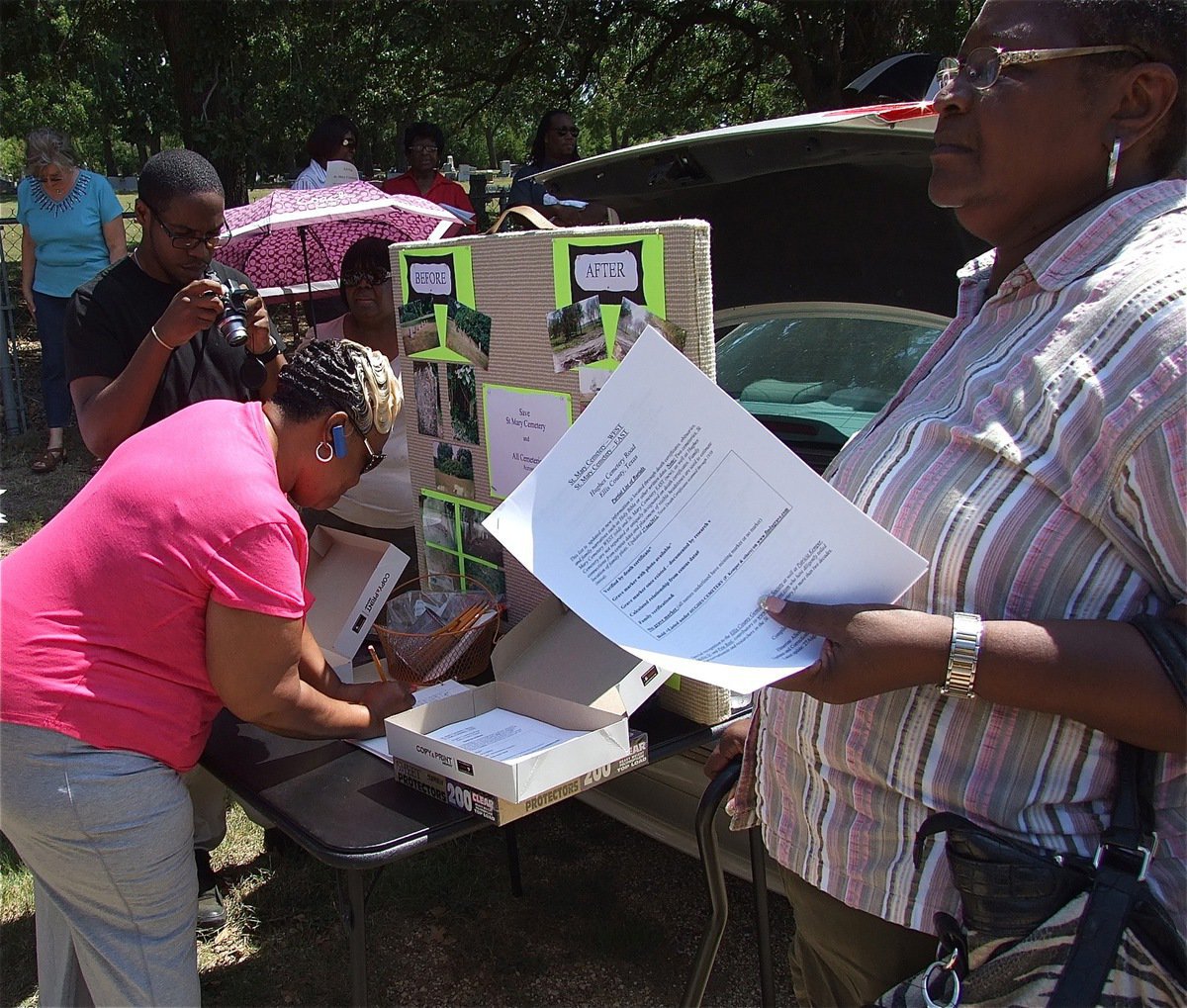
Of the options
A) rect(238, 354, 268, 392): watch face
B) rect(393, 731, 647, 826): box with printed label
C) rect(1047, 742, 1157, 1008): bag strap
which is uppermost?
rect(238, 354, 268, 392): watch face

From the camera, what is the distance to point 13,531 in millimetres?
6371

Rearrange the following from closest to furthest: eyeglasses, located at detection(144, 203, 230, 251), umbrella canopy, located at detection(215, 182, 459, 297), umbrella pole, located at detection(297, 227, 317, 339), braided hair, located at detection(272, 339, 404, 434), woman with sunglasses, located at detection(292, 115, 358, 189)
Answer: braided hair, located at detection(272, 339, 404, 434) < eyeglasses, located at detection(144, 203, 230, 251) < umbrella canopy, located at detection(215, 182, 459, 297) < umbrella pole, located at detection(297, 227, 317, 339) < woman with sunglasses, located at detection(292, 115, 358, 189)

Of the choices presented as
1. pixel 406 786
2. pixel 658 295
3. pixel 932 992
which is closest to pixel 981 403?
pixel 932 992

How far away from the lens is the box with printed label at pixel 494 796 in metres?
1.65

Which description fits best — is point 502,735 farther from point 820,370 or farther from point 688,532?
point 820,370

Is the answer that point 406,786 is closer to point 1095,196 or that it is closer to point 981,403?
point 981,403

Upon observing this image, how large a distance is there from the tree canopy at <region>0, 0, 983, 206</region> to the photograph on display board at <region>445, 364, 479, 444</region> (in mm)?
→ 7271

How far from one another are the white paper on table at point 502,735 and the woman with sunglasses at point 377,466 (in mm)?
801

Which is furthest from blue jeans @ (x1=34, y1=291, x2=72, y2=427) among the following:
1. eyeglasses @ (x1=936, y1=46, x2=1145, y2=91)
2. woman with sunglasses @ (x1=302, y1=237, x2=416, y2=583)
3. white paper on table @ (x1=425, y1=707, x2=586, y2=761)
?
eyeglasses @ (x1=936, y1=46, x2=1145, y2=91)

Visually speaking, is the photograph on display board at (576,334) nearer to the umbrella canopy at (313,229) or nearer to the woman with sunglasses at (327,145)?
the umbrella canopy at (313,229)

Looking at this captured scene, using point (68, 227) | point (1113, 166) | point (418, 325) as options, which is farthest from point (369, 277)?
point (68, 227)

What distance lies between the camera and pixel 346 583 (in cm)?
238

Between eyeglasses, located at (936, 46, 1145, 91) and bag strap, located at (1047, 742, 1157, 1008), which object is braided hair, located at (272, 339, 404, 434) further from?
bag strap, located at (1047, 742, 1157, 1008)

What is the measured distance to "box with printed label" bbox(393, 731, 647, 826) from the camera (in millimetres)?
1646
